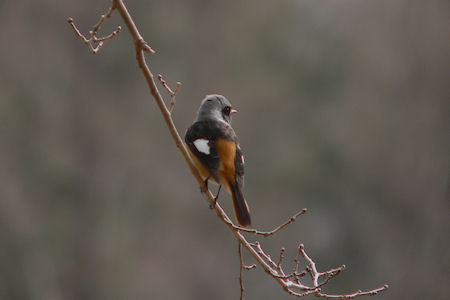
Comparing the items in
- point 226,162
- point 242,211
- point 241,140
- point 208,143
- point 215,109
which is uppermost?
point 241,140

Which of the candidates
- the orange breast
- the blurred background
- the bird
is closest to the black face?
the bird

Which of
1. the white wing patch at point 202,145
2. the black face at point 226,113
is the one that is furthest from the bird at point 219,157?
the black face at point 226,113

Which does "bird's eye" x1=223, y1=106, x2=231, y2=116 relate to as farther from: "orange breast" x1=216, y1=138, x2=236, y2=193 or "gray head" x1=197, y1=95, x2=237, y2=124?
"orange breast" x1=216, y1=138, x2=236, y2=193

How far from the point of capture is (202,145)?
3656 millimetres

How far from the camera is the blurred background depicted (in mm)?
13320

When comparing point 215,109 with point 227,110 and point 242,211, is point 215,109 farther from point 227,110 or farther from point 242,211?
point 242,211

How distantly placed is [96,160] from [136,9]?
405 cm

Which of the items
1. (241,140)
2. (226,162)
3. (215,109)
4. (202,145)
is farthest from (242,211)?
(241,140)

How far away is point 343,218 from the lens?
14.8m

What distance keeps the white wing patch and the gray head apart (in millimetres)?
382

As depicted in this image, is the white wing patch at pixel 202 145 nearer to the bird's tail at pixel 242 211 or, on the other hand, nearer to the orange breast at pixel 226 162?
the orange breast at pixel 226 162

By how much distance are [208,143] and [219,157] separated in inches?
5.5

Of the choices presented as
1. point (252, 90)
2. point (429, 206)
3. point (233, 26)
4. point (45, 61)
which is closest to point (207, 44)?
point (233, 26)

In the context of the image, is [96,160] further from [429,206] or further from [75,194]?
[429,206]
